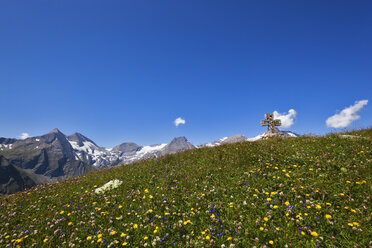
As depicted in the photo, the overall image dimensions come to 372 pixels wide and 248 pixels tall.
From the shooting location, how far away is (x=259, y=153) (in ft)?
28.8

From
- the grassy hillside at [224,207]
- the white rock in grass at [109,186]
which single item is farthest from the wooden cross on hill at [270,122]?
the white rock in grass at [109,186]

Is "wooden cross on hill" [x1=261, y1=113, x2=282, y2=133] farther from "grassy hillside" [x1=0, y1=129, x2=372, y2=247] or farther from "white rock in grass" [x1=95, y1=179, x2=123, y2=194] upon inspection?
"white rock in grass" [x1=95, y1=179, x2=123, y2=194]

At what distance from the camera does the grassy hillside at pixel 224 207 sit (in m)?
3.90

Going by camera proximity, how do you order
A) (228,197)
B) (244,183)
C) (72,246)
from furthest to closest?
(244,183) < (228,197) < (72,246)

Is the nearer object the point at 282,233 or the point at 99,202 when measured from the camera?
the point at 282,233

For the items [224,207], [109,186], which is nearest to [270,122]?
[224,207]

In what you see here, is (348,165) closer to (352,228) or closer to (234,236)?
(352,228)

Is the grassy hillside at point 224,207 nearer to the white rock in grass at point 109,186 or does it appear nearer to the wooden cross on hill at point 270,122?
the white rock in grass at point 109,186

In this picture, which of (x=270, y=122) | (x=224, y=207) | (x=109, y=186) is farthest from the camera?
(x=270, y=122)

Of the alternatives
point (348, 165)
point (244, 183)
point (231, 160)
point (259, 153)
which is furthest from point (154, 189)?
point (348, 165)

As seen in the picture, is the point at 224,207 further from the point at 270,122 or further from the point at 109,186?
the point at 270,122

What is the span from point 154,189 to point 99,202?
217 centimetres

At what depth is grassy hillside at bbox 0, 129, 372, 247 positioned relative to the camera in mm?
3896

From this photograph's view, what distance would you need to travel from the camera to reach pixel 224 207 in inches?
197
